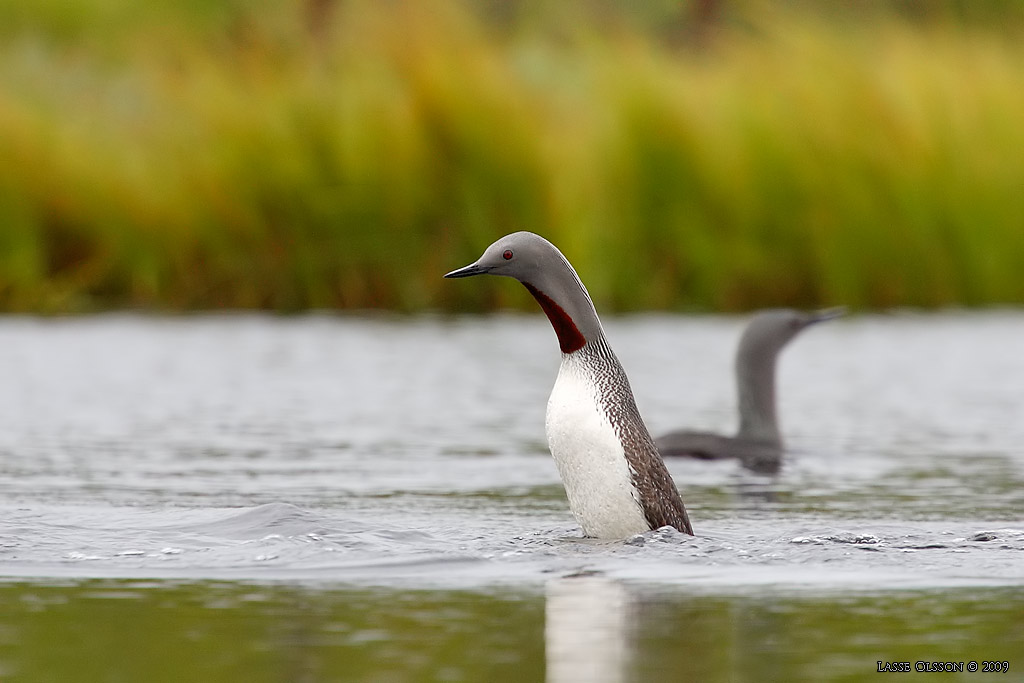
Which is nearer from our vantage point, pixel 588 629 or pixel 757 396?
pixel 588 629

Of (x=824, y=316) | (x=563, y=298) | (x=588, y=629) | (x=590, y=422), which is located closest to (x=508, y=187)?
(x=824, y=316)

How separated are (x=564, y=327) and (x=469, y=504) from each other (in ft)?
3.80

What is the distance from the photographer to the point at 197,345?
12594 millimetres

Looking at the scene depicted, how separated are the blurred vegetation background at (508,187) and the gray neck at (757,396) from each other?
490cm

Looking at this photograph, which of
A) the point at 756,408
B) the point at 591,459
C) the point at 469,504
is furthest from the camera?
the point at 756,408

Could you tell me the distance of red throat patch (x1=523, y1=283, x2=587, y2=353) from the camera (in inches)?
237

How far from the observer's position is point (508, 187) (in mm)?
14594

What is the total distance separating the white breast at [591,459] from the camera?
19.4 ft

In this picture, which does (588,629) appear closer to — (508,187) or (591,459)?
(591,459)

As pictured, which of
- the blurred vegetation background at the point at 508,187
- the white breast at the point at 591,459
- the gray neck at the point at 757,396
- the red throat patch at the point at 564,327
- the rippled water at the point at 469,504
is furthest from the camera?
the blurred vegetation background at the point at 508,187

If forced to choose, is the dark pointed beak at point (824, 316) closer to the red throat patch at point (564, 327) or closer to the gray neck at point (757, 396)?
the gray neck at point (757, 396)

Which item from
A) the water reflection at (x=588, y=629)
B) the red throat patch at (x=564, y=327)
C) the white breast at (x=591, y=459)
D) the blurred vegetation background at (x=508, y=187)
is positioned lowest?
the water reflection at (x=588, y=629)

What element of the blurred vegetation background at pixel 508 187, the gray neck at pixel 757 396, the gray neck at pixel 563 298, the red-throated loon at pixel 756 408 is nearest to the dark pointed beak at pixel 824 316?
the red-throated loon at pixel 756 408

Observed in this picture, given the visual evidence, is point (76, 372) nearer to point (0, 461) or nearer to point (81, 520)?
point (0, 461)
